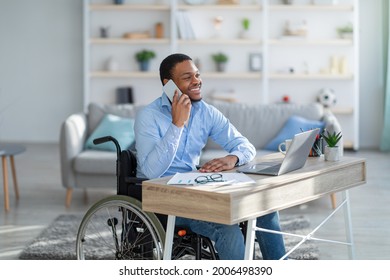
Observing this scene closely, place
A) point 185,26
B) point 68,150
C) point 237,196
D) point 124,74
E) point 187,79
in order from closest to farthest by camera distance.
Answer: point 237,196
point 187,79
point 68,150
point 185,26
point 124,74

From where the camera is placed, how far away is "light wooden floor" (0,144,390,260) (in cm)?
460

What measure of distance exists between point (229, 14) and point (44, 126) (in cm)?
236

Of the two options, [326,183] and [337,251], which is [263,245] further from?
[337,251]

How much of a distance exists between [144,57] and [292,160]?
5180 mm

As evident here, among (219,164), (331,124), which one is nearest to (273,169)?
(219,164)

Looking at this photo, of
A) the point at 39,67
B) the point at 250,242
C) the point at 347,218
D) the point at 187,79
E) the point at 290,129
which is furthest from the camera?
Result: the point at 39,67

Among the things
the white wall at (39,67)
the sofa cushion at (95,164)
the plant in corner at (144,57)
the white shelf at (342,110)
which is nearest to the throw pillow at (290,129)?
the sofa cushion at (95,164)

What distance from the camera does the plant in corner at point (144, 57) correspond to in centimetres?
838

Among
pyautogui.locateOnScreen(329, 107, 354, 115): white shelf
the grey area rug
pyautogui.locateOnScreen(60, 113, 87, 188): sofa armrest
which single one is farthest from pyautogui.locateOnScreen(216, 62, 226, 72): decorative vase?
the grey area rug

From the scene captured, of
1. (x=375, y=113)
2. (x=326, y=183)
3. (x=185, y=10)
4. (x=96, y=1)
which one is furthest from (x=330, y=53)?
(x=326, y=183)

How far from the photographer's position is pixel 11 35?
889cm

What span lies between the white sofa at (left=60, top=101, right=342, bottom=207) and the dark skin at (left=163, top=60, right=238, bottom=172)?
6.84ft

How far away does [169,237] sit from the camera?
321cm

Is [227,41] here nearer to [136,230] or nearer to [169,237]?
[136,230]
